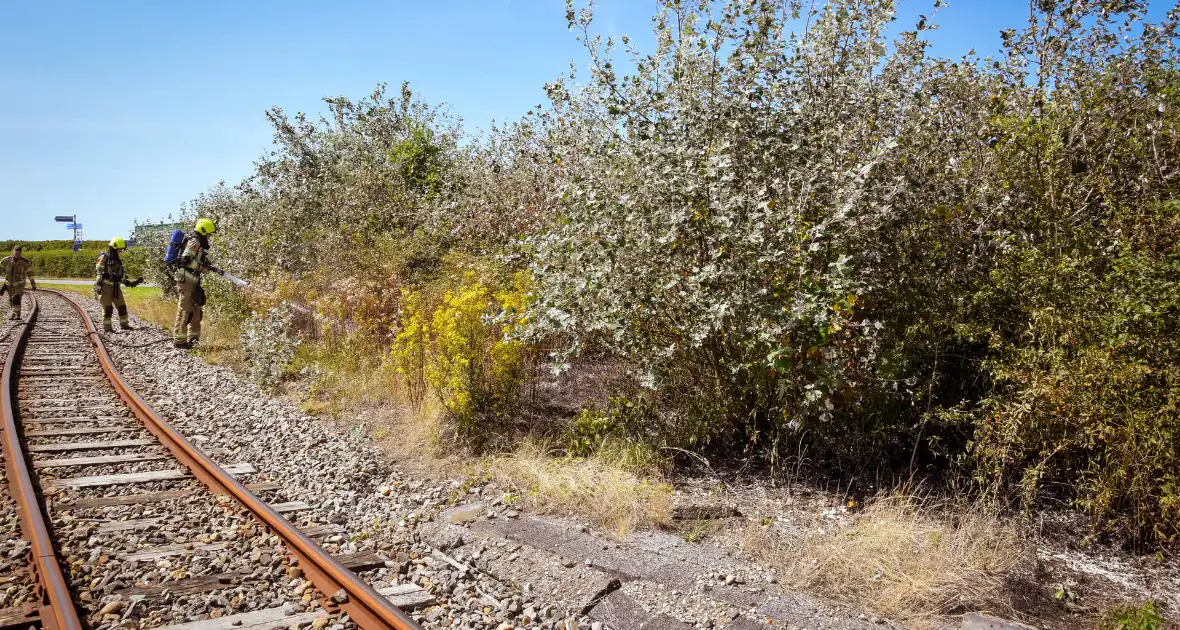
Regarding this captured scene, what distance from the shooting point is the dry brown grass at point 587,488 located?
6.06m

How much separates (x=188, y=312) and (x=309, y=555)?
11.5 metres

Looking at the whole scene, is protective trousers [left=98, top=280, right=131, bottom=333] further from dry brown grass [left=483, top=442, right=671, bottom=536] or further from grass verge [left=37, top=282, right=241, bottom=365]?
dry brown grass [left=483, top=442, right=671, bottom=536]

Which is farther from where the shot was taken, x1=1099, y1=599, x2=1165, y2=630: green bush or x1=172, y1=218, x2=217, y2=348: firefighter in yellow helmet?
x1=172, y1=218, x2=217, y2=348: firefighter in yellow helmet

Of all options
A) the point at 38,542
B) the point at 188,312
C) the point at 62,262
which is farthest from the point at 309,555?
the point at 62,262

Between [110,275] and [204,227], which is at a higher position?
[204,227]

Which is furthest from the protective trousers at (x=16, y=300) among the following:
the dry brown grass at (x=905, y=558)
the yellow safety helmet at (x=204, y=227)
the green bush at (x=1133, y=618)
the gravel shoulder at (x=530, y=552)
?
the green bush at (x=1133, y=618)

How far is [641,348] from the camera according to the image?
6840 mm

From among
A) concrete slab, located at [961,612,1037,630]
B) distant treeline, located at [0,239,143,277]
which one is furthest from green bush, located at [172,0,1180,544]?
distant treeline, located at [0,239,143,277]

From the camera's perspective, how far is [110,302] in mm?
16594

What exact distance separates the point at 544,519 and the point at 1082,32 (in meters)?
6.15

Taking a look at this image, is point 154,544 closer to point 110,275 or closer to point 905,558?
point 905,558

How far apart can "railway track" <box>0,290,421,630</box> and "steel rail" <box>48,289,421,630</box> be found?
0.01 meters

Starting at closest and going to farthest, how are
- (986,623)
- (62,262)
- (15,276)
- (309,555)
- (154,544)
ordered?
(986,623), (309,555), (154,544), (15,276), (62,262)

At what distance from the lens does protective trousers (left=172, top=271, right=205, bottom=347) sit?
46.9 feet
